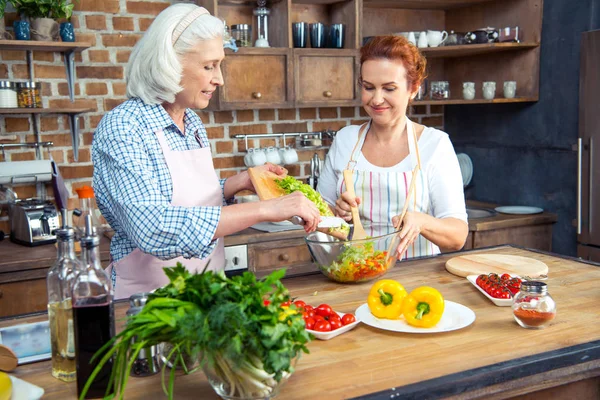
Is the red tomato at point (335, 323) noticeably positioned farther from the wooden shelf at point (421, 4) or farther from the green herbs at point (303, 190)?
the wooden shelf at point (421, 4)

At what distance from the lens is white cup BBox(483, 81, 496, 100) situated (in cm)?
402

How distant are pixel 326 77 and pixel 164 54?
6.17ft

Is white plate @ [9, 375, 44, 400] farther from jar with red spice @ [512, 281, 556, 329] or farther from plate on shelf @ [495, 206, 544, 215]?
plate on shelf @ [495, 206, 544, 215]

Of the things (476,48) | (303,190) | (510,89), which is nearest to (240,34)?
(476,48)

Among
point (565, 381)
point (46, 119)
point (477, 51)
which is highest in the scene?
point (477, 51)

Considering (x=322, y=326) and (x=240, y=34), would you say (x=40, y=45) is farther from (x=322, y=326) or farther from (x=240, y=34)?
(x=322, y=326)

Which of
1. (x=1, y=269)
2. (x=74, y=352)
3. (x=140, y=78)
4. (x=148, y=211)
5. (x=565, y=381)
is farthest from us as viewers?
(x=1, y=269)

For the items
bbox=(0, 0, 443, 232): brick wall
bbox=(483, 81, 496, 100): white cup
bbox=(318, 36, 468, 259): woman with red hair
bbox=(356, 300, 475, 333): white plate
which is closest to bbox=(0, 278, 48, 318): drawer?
bbox=(0, 0, 443, 232): brick wall

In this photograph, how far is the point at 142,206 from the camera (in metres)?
1.79

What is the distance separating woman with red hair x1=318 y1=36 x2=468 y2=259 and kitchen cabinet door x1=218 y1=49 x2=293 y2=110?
1042mm

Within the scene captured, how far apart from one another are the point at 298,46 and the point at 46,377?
8.78ft

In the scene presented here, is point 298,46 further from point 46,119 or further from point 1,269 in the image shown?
point 1,269

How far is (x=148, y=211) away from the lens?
178 centimetres

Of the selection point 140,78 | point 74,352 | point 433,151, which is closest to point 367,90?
point 433,151
